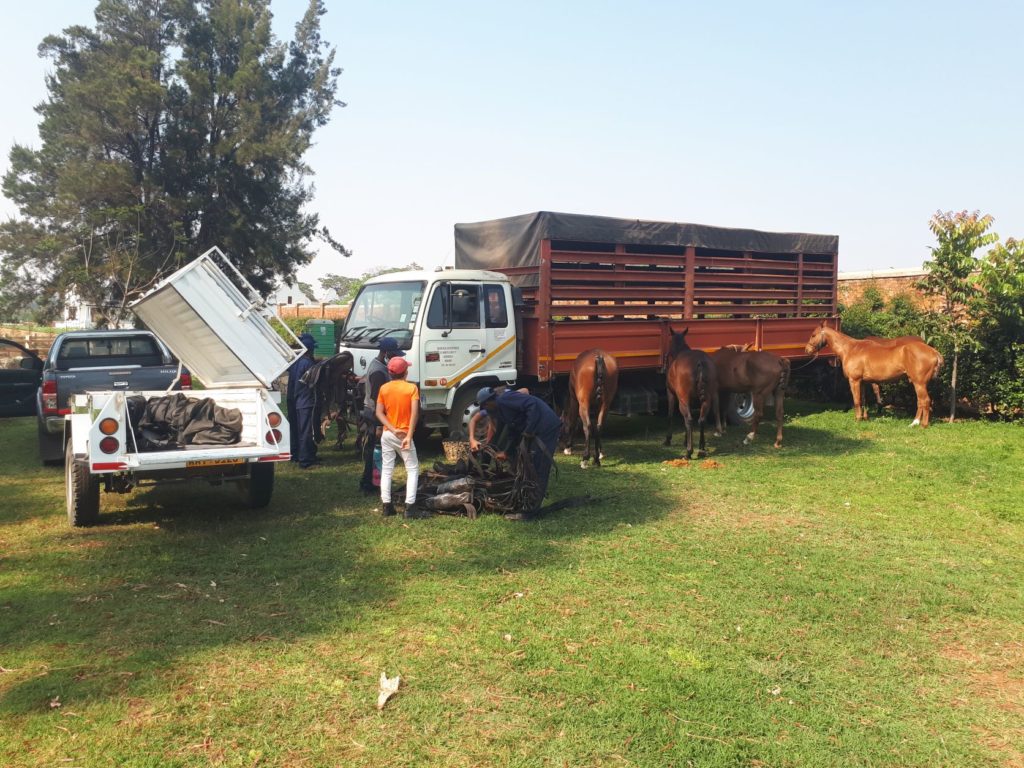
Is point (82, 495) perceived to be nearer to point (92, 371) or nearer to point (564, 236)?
point (92, 371)

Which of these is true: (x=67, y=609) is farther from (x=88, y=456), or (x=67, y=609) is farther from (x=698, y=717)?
(x=698, y=717)

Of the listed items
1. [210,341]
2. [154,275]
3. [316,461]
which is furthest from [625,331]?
[154,275]

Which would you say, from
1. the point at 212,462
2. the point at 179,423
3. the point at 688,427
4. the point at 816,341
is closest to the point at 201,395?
the point at 179,423

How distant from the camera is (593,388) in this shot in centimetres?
966

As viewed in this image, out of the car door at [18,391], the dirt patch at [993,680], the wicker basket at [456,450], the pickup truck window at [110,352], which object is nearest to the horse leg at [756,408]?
the wicker basket at [456,450]

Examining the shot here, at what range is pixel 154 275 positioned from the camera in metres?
26.1

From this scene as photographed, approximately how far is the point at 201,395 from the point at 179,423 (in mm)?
475

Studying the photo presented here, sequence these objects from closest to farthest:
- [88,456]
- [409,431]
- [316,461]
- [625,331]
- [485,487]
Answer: [88,456] → [409,431] → [485,487] → [316,461] → [625,331]

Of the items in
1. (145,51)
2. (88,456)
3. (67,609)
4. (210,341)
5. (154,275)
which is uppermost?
(145,51)

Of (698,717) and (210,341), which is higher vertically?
(210,341)

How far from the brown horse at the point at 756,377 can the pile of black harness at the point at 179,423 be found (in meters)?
7.56

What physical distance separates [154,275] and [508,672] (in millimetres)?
25718

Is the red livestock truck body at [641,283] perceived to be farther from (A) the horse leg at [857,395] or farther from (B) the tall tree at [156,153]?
(B) the tall tree at [156,153]

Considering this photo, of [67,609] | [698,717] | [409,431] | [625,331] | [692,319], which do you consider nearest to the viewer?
[698,717]
